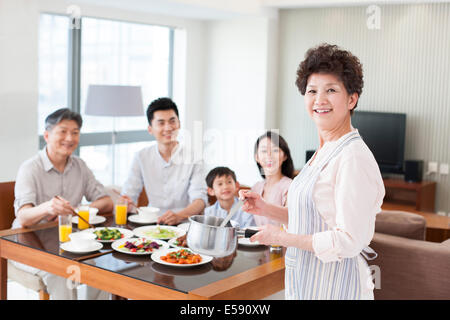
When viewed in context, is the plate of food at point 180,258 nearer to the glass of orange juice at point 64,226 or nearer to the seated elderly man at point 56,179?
the glass of orange juice at point 64,226

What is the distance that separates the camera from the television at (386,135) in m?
5.64

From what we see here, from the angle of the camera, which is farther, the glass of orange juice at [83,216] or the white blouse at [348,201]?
the glass of orange juice at [83,216]

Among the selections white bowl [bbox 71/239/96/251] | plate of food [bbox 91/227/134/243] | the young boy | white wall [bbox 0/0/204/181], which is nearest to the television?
the young boy

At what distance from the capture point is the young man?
3459 mm

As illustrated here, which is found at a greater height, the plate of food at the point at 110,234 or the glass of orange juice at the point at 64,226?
the glass of orange juice at the point at 64,226

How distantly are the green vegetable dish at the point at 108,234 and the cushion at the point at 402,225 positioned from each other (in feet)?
4.29

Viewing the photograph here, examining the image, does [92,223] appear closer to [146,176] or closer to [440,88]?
[146,176]

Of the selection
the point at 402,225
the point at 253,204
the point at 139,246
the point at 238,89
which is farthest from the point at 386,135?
the point at 253,204

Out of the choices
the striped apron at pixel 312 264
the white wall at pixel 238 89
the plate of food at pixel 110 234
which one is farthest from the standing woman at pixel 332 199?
the white wall at pixel 238 89

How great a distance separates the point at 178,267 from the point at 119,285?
0.77 ft

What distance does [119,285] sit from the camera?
2.13m

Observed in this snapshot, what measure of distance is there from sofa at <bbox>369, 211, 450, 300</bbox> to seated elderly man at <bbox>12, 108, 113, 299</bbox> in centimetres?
152

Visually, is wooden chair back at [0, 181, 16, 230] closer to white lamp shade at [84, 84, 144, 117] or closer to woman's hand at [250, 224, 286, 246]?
white lamp shade at [84, 84, 144, 117]
